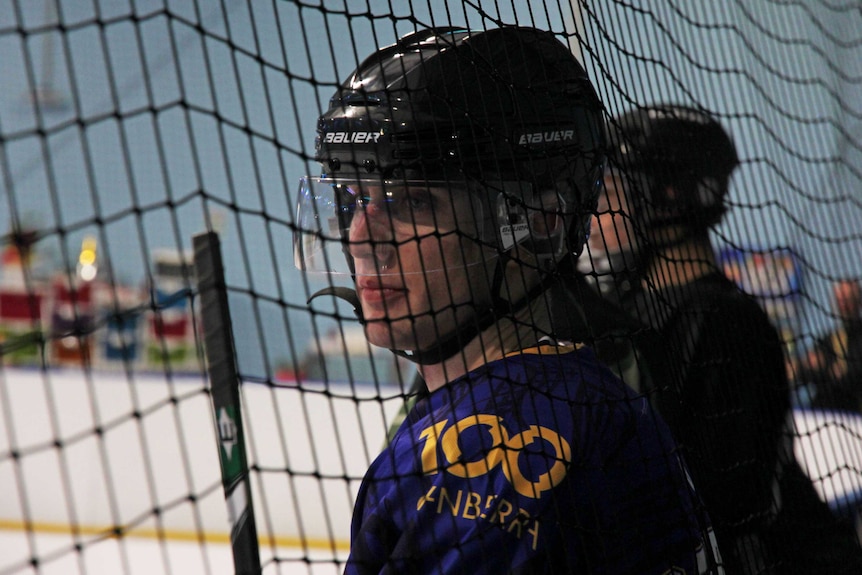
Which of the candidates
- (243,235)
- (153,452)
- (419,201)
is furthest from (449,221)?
(153,452)

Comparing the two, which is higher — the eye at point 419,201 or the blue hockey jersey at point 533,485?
the eye at point 419,201

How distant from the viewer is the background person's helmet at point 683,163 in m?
1.89

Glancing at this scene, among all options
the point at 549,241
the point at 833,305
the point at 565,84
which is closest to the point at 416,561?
the point at 549,241

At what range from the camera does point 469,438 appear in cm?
113

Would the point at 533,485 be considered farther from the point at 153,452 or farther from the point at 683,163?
the point at 153,452

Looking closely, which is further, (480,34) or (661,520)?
(480,34)

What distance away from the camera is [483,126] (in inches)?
55.4

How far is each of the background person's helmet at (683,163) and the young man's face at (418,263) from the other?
1.69 ft

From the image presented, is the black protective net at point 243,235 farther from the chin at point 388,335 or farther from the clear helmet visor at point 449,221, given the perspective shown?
the chin at point 388,335

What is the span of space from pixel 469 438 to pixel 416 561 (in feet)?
0.48

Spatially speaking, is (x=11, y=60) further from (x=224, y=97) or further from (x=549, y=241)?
(x=549, y=241)

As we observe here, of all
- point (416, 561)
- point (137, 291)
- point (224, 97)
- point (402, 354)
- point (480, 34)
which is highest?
point (224, 97)

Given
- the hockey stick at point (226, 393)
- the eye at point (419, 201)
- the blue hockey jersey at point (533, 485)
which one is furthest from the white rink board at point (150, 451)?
the hockey stick at point (226, 393)

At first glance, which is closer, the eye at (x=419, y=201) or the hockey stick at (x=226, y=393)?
the hockey stick at (x=226, y=393)
